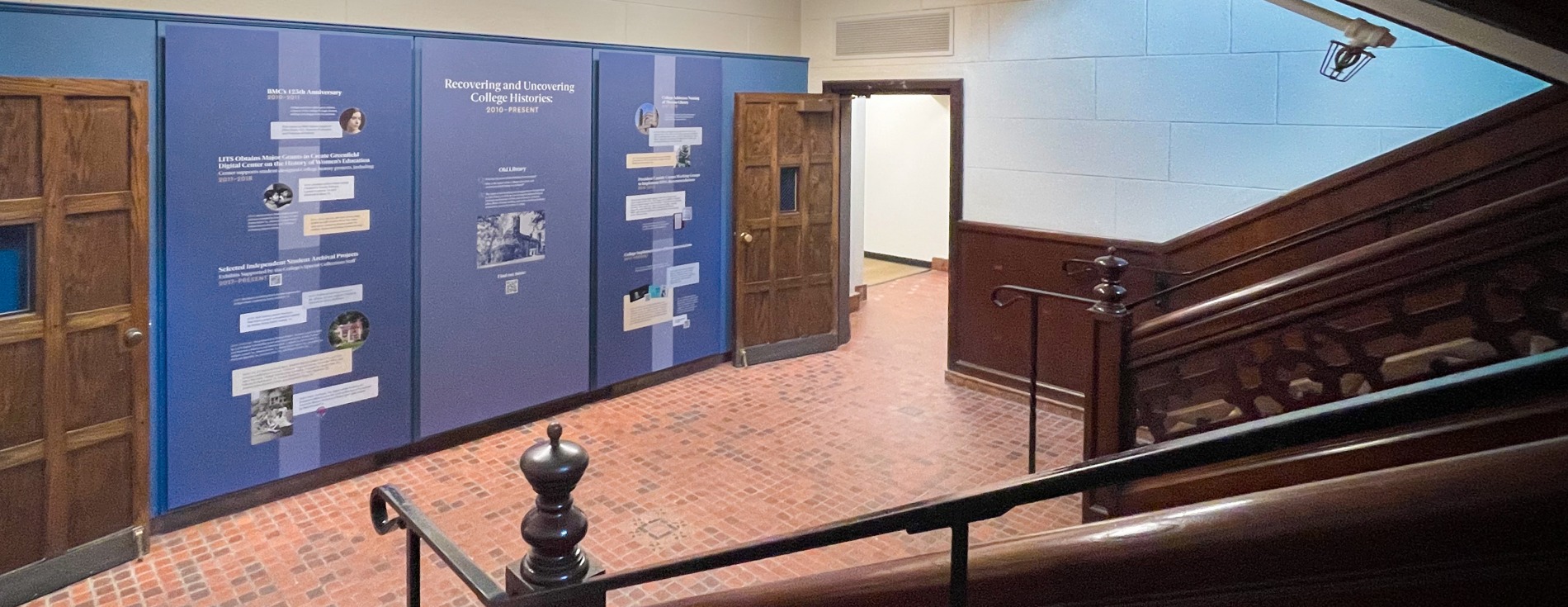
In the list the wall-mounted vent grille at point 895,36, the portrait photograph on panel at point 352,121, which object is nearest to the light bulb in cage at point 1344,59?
the wall-mounted vent grille at point 895,36

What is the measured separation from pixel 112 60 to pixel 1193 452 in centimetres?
433

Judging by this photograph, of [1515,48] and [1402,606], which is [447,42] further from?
[1402,606]

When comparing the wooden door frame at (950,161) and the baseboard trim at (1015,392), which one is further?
the wooden door frame at (950,161)

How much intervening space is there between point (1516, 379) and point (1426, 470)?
8.0 inches

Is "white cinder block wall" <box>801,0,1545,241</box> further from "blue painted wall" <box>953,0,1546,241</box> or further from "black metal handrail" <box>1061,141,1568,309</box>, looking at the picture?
"black metal handrail" <box>1061,141,1568,309</box>

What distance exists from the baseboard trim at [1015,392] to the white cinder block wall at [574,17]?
2710mm

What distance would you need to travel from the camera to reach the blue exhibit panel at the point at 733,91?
22.2 feet

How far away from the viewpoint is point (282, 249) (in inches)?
175

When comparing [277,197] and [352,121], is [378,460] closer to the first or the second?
[277,197]

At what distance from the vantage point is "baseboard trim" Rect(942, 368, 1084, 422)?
237 inches

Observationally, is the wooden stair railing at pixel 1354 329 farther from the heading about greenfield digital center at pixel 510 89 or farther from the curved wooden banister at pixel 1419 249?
the heading about greenfield digital center at pixel 510 89

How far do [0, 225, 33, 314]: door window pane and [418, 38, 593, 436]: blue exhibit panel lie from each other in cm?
173

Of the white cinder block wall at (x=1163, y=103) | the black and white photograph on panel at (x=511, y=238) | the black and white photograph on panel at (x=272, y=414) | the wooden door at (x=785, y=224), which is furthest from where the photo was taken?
the wooden door at (x=785, y=224)

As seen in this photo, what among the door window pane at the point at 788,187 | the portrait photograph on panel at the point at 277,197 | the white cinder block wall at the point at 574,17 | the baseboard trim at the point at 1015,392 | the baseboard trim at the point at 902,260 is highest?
the white cinder block wall at the point at 574,17
